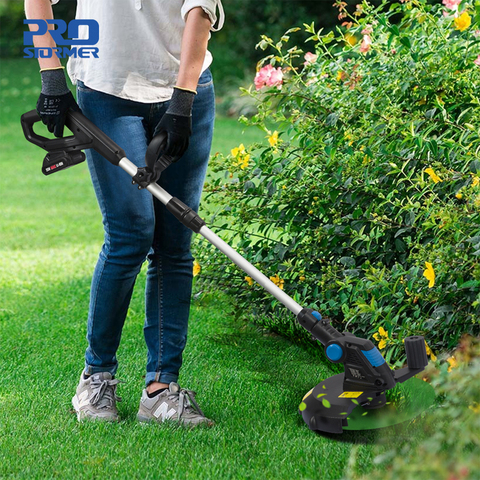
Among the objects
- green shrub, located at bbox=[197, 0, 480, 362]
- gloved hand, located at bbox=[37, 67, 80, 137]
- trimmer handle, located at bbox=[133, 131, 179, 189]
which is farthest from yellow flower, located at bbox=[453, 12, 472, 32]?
gloved hand, located at bbox=[37, 67, 80, 137]

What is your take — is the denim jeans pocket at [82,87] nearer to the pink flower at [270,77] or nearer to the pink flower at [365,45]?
the pink flower at [270,77]

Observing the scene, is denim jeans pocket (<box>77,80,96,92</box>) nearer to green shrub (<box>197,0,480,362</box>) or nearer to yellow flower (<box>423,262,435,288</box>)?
green shrub (<box>197,0,480,362</box>)

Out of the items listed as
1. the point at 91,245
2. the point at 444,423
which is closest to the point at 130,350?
Result: the point at 444,423

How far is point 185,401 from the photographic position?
2830 millimetres

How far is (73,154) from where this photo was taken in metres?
2.68

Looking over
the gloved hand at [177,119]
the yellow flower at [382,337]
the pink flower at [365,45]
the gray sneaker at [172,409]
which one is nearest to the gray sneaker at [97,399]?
the gray sneaker at [172,409]

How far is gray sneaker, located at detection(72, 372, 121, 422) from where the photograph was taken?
2.78 meters

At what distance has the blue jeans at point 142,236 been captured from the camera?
266cm

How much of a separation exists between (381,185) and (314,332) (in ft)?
3.39

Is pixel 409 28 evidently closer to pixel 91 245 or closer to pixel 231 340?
pixel 231 340

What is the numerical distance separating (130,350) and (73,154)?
131 centimetres

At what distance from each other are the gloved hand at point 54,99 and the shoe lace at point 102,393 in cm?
92

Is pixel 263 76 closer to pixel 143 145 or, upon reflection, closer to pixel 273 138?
pixel 273 138

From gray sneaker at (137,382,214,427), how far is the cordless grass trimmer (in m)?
0.39
